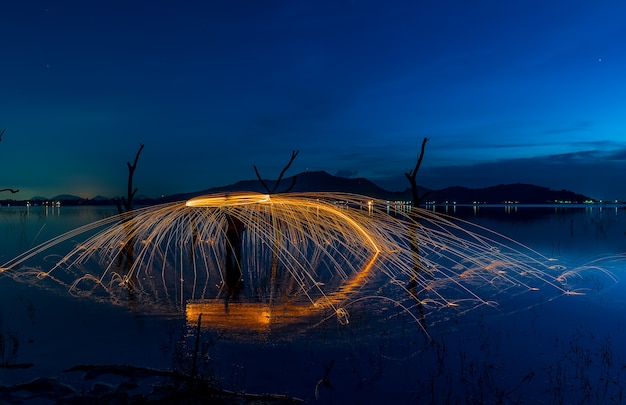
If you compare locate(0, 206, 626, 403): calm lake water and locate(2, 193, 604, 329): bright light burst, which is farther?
locate(2, 193, 604, 329): bright light burst

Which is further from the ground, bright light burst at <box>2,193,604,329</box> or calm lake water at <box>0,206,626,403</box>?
bright light burst at <box>2,193,604,329</box>

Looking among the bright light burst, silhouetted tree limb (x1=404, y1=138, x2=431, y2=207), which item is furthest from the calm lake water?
silhouetted tree limb (x1=404, y1=138, x2=431, y2=207)

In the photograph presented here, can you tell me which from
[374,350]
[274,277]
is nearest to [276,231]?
[274,277]

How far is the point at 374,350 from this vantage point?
8.30 m

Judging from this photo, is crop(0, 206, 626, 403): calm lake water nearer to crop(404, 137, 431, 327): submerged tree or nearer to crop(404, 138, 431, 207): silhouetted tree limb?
crop(404, 137, 431, 327): submerged tree

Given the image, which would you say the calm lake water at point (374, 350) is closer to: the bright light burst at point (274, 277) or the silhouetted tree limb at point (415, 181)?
the bright light burst at point (274, 277)

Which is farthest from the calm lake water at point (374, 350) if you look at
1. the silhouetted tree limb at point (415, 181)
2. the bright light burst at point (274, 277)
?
the silhouetted tree limb at point (415, 181)

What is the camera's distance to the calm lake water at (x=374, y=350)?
682cm

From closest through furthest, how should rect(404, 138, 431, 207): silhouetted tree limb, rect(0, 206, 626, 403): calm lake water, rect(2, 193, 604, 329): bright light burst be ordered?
1. rect(0, 206, 626, 403): calm lake water
2. rect(2, 193, 604, 329): bright light burst
3. rect(404, 138, 431, 207): silhouetted tree limb

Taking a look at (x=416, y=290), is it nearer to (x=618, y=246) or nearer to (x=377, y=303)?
(x=377, y=303)

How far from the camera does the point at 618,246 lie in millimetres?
26578

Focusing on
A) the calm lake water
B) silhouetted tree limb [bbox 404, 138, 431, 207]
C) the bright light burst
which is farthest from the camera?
silhouetted tree limb [bbox 404, 138, 431, 207]

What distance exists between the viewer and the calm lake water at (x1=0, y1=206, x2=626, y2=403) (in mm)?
6824

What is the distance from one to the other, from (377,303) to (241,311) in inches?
124
